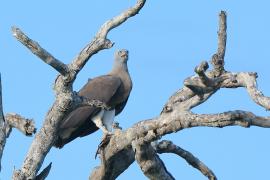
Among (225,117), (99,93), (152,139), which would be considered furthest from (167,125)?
(99,93)

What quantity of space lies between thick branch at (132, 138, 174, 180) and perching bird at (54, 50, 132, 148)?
9.70ft

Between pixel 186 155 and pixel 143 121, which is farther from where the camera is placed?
pixel 186 155

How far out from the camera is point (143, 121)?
283 inches

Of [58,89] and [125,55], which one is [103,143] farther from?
[125,55]

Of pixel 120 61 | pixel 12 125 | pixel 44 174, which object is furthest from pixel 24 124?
pixel 120 61

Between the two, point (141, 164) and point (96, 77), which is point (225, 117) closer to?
point (141, 164)

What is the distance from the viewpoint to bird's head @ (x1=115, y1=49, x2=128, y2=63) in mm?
12564

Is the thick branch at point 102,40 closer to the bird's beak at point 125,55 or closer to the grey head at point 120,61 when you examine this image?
the grey head at point 120,61

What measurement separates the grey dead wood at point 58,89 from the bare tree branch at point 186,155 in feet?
4.31

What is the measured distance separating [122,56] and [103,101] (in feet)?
5.98

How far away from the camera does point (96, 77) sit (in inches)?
476

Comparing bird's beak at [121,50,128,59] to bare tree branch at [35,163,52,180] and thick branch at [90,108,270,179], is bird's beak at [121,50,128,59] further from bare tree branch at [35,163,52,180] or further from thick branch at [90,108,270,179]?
bare tree branch at [35,163,52,180]

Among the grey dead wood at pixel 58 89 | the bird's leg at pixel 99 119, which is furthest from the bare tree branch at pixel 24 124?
the bird's leg at pixel 99 119

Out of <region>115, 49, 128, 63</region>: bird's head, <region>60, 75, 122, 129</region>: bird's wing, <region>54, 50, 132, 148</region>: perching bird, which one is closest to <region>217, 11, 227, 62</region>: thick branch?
<region>54, 50, 132, 148</region>: perching bird
